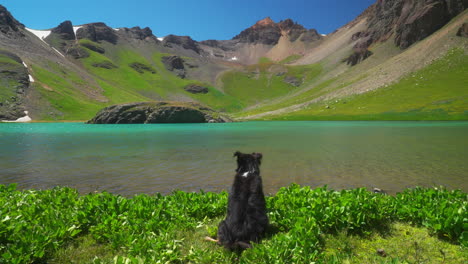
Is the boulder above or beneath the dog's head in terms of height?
above

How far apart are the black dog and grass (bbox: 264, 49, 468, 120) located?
342ft

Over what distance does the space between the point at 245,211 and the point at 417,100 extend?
421ft

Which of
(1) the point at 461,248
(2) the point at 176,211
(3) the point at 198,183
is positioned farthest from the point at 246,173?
(3) the point at 198,183

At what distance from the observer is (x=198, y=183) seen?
52.9 feet

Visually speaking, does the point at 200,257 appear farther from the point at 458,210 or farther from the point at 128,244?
the point at 458,210

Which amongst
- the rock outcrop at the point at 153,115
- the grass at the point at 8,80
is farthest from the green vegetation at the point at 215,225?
the grass at the point at 8,80

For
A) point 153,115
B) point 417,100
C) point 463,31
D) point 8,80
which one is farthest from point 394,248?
point 8,80

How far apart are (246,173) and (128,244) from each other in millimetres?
3229

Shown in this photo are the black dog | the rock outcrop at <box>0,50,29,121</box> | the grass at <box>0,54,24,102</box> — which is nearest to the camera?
the black dog

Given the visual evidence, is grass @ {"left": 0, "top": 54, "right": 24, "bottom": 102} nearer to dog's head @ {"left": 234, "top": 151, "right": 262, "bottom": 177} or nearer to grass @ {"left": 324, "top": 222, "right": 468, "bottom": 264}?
dog's head @ {"left": 234, "top": 151, "right": 262, "bottom": 177}

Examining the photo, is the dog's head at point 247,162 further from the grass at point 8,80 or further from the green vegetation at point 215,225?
the grass at point 8,80

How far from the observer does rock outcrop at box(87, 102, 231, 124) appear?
11450 centimetres

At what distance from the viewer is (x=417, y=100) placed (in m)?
107

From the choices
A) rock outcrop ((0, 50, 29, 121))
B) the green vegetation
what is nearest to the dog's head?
the green vegetation
